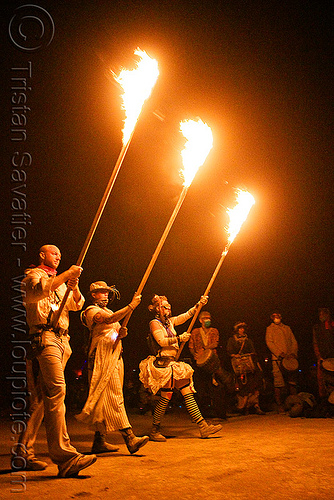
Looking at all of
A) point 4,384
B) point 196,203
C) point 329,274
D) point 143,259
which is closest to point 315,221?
point 329,274

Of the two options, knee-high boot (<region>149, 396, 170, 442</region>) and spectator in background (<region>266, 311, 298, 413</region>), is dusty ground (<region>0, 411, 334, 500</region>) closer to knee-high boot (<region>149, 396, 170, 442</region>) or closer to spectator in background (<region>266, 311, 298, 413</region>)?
knee-high boot (<region>149, 396, 170, 442</region>)

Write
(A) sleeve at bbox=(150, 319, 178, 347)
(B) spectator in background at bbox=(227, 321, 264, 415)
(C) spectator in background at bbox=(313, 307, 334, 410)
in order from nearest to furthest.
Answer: (A) sleeve at bbox=(150, 319, 178, 347)
(C) spectator in background at bbox=(313, 307, 334, 410)
(B) spectator in background at bbox=(227, 321, 264, 415)

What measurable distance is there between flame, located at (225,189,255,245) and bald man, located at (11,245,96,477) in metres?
3.38

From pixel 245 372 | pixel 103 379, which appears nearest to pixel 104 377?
pixel 103 379

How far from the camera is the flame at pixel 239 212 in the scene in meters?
8.01

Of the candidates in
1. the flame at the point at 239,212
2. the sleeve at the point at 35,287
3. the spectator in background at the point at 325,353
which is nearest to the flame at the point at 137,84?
the sleeve at the point at 35,287

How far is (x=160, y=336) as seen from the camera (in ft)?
23.8

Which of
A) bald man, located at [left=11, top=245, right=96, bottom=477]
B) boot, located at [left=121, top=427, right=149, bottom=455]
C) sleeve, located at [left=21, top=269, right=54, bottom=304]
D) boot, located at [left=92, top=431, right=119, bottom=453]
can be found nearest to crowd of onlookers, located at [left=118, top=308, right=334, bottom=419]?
boot, located at [left=92, top=431, right=119, bottom=453]

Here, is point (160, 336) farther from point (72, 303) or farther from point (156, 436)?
point (72, 303)

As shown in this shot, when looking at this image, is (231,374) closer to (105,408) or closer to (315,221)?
(105,408)

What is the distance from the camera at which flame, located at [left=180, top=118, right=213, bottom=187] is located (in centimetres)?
680

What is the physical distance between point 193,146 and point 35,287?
11.1 ft

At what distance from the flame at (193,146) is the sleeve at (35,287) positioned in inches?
105

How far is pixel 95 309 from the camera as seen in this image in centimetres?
633
